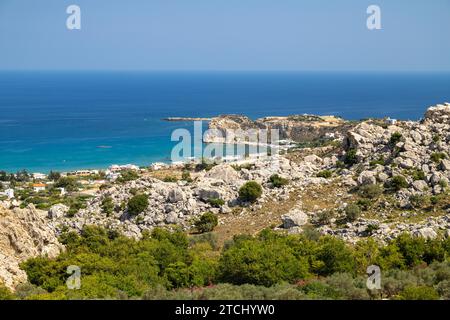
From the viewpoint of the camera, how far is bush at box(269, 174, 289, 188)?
3812cm

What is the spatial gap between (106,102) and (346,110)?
261ft

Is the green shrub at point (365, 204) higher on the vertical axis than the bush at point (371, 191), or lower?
lower

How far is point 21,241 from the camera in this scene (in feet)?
84.6

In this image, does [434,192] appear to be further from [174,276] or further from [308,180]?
[174,276]

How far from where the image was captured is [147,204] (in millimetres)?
34812

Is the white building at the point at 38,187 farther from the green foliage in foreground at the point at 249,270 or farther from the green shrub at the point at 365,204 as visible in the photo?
the green shrub at the point at 365,204

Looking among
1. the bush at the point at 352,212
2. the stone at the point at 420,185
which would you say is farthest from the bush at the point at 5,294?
the stone at the point at 420,185

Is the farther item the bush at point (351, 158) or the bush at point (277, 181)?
the bush at point (351, 158)

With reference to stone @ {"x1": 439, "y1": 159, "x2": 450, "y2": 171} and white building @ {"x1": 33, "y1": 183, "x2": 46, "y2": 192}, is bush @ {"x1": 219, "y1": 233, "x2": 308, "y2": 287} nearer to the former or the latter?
stone @ {"x1": 439, "y1": 159, "x2": 450, "y2": 171}

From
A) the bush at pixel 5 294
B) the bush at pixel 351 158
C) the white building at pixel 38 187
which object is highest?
the bush at pixel 351 158

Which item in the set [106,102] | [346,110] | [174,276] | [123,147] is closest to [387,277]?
[174,276]

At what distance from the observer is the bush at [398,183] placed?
109 feet

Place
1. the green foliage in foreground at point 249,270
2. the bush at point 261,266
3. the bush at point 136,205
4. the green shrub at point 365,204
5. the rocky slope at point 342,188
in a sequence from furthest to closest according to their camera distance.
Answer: the bush at point 136,205 < the green shrub at point 365,204 < the rocky slope at point 342,188 < the bush at point 261,266 < the green foliage in foreground at point 249,270

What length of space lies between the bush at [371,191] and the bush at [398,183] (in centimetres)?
80
